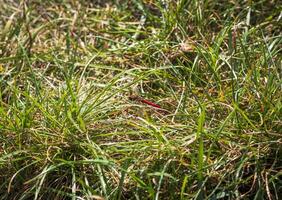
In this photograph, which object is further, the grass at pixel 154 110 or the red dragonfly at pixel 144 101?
the red dragonfly at pixel 144 101

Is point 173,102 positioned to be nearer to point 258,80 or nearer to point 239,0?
point 258,80

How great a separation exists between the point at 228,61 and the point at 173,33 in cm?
33

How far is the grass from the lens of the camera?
6.58 feet

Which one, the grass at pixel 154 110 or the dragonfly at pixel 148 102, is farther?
the dragonfly at pixel 148 102

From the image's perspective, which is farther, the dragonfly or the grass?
the dragonfly

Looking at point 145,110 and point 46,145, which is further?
Result: point 145,110

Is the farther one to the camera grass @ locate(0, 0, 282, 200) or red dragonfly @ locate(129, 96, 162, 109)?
red dragonfly @ locate(129, 96, 162, 109)

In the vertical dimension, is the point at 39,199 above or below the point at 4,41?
below

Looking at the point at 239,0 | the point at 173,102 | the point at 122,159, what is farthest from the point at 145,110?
the point at 239,0

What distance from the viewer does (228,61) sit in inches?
93.4

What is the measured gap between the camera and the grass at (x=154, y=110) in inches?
79.0

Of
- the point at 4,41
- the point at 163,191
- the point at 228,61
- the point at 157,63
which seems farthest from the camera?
the point at 4,41

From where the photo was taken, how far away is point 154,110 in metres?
2.26

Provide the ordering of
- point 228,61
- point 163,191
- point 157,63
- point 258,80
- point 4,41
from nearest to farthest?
point 163,191
point 258,80
point 228,61
point 157,63
point 4,41
